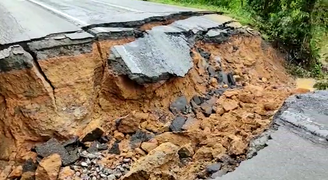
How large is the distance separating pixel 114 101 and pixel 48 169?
139 cm

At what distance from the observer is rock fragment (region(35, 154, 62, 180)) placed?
440 cm

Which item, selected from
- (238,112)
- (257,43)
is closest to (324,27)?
(257,43)

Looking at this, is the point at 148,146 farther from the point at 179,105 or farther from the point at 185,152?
the point at 179,105

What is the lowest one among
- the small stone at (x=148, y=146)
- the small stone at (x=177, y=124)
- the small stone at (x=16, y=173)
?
the small stone at (x=16, y=173)

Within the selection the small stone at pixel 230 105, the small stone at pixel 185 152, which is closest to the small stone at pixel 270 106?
the small stone at pixel 230 105

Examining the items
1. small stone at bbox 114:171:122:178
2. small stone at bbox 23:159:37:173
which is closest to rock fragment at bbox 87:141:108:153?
small stone at bbox 114:171:122:178

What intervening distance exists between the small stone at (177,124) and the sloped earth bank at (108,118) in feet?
0.05

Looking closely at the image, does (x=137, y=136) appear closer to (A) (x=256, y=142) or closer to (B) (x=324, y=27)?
(A) (x=256, y=142)

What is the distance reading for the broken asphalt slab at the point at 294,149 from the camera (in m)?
3.27

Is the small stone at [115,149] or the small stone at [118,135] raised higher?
the small stone at [118,135]

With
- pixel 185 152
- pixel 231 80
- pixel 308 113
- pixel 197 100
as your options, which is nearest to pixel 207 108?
pixel 197 100

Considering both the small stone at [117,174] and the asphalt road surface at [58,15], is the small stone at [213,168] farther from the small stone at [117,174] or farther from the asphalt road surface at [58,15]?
the asphalt road surface at [58,15]

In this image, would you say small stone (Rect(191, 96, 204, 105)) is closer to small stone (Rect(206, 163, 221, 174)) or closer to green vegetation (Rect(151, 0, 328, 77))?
small stone (Rect(206, 163, 221, 174))

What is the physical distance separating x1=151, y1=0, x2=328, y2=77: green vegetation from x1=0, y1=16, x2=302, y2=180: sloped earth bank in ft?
11.0
